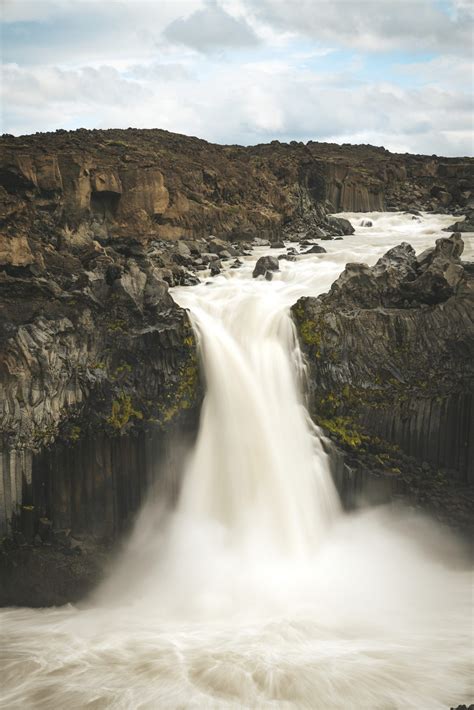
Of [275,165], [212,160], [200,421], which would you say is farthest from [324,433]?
[275,165]

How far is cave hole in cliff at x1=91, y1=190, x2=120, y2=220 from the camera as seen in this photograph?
2498 centimetres

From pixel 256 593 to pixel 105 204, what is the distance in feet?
51.3

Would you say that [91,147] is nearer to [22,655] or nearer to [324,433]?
[324,433]

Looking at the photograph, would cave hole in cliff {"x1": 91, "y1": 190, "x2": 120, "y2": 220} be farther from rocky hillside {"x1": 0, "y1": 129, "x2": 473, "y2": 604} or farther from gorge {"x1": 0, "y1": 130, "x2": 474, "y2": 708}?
gorge {"x1": 0, "y1": 130, "x2": 474, "y2": 708}

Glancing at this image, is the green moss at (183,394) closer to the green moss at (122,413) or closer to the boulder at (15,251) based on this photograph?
the green moss at (122,413)

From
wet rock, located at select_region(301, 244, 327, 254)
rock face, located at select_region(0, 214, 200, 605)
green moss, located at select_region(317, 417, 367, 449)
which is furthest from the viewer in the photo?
wet rock, located at select_region(301, 244, 327, 254)

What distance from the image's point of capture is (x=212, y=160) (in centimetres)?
3412

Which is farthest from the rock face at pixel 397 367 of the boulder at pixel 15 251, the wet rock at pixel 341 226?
the wet rock at pixel 341 226

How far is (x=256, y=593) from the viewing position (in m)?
14.5

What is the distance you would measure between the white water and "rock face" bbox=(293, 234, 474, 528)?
0.83 meters

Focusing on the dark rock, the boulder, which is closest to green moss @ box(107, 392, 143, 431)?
the boulder

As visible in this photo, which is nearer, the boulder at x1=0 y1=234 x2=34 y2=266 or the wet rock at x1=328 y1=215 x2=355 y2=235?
the boulder at x1=0 y1=234 x2=34 y2=266

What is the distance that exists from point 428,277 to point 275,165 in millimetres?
19755

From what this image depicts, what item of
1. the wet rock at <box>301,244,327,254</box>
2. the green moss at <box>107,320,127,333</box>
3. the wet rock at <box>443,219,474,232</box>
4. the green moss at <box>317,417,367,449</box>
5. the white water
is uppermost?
the wet rock at <box>443,219,474,232</box>
